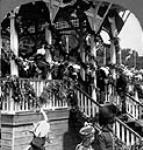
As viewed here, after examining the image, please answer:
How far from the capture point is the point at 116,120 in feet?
38.6

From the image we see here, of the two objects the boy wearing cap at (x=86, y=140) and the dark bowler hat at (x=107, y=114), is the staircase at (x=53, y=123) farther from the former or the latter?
the dark bowler hat at (x=107, y=114)

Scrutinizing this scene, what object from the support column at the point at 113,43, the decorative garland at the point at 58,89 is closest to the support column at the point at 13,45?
the decorative garland at the point at 58,89

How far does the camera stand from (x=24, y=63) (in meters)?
12.8

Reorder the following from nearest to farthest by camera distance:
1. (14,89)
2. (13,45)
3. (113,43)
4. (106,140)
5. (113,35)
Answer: (106,140) < (14,89) < (13,45) < (113,35) < (113,43)

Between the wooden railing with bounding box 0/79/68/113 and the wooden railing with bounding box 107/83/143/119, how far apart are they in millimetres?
2119

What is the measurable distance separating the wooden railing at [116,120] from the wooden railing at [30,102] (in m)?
0.53

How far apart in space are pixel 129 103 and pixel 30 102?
4.19m

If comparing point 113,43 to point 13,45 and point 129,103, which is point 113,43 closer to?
point 129,103

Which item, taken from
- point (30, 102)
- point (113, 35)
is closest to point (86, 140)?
point (30, 102)

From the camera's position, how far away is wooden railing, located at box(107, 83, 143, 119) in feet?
47.1

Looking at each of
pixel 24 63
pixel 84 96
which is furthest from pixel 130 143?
pixel 24 63

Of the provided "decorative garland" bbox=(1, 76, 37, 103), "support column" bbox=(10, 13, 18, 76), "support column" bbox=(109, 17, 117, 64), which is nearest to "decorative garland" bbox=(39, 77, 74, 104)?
"decorative garland" bbox=(1, 76, 37, 103)

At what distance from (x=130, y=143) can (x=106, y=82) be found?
3.10 m

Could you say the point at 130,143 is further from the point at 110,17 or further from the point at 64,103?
the point at 110,17
